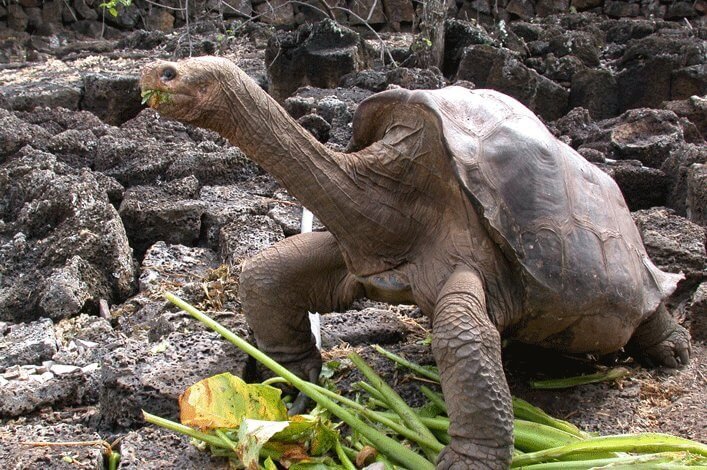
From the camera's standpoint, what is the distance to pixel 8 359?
3.23 meters

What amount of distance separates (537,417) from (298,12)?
1153cm

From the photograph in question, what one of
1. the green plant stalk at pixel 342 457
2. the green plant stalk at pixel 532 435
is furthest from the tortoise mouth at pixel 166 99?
the green plant stalk at pixel 532 435

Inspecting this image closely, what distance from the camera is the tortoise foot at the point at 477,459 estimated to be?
2154 millimetres

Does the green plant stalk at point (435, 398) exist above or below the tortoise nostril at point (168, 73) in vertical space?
below

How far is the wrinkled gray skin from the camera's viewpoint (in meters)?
2.23

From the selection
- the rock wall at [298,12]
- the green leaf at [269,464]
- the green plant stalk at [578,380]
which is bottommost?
the rock wall at [298,12]

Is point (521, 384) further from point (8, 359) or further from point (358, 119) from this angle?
point (8, 359)

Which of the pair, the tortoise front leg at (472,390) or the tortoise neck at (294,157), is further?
the tortoise neck at (294,157)

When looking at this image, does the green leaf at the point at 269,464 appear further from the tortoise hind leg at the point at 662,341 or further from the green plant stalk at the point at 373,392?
the tortoise hind leg at the point at 662,341

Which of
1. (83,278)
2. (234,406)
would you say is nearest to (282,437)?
(234,406)

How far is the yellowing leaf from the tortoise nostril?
0.85m

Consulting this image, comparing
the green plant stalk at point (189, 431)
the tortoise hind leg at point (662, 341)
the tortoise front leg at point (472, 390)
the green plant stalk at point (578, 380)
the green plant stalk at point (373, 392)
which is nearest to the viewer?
the tortoise front leg at point (472, 390)

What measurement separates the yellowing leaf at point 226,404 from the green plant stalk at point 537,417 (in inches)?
29.7

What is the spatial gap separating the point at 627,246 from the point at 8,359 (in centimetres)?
242
